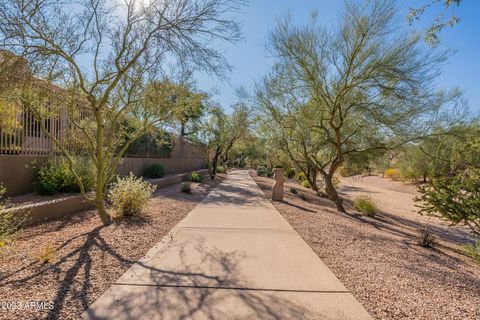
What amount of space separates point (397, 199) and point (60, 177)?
24.0 metres

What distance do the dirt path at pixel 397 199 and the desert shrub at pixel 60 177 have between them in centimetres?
926

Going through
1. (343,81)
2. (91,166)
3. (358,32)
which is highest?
(358,32)

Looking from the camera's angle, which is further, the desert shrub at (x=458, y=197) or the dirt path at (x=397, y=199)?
the dirt path at (x=397, y=199)

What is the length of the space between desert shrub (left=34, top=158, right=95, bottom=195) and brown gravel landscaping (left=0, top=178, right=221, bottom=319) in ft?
4.94

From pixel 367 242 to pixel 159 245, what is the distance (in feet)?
14.4

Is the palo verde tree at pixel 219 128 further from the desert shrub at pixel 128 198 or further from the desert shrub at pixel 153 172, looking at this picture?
the desert shrub at pixel 128 198

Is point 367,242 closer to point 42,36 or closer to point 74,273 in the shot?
point 74,273

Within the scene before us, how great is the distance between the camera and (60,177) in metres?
8.17

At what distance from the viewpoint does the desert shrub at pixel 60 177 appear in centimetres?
782

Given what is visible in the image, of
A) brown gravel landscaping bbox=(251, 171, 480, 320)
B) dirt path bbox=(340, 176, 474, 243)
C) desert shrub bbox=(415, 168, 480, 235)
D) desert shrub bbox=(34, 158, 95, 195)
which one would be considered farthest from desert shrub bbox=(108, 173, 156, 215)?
dirt path bbox=(340, 176, 474, 243)

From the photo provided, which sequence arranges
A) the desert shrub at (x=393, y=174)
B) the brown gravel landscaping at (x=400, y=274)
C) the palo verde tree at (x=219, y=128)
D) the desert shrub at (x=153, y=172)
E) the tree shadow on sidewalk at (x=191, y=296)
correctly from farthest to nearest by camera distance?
the desert shrub at (x=393, y=174) → the palo verde tree at (x=219, y=128) → the desert shrub at (x=153, y=172) → the brown gravel landscaping at (x=400, y=274) → the tree shadow on sidewalk at (x=191, y=296)

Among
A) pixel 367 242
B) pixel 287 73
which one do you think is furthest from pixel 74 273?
pixel 287 73

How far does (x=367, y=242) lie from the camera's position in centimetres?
618

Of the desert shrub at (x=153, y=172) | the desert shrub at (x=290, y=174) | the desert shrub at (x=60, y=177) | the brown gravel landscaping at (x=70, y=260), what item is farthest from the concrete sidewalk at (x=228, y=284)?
the desert shrub at (x=290, y=174)
